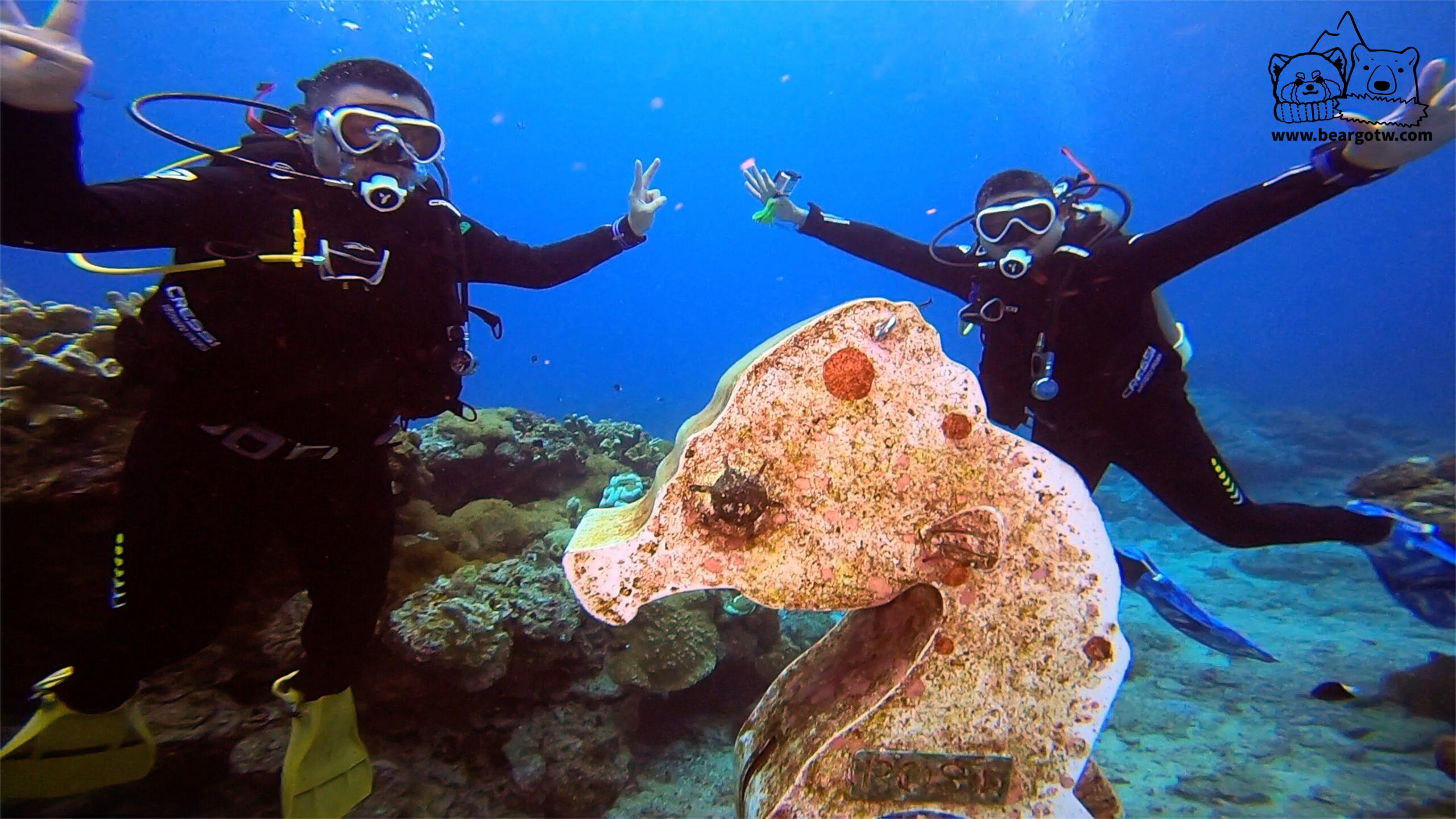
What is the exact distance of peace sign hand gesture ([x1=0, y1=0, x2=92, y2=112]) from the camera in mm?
1784

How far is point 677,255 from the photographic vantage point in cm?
13825

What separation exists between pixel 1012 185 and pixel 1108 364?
167 centimetres

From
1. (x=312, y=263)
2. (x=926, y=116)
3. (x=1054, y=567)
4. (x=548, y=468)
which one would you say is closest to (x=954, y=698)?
(x=1054, y=567)

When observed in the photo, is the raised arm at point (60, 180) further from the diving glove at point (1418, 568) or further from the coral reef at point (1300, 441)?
the coral reef at point (1300, 441)

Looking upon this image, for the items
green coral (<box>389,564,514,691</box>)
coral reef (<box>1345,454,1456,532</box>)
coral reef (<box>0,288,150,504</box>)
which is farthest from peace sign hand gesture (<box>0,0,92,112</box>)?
coral reef (<box>1345,454,1456,532</box>)

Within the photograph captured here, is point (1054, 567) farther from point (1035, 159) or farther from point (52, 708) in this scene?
point (1035, 159)

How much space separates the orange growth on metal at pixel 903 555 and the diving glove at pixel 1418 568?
440 cm

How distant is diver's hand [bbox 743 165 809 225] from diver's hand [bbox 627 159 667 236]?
2.82ft

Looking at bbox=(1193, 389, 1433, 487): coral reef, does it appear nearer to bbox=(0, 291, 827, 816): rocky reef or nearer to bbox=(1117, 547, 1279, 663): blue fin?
bbox=(1117, 547, 1279, 663): blue fin

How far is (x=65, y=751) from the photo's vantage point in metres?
2.71

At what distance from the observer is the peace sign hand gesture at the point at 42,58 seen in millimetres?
1784

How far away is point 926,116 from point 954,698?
276ft

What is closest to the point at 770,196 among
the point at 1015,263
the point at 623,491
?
the point at 1015,263

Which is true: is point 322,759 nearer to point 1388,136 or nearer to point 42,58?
point 42,58
